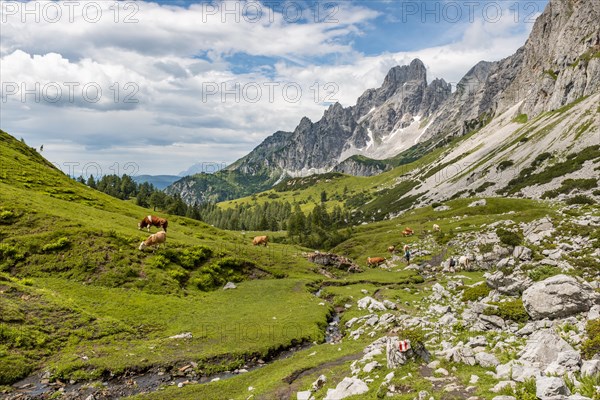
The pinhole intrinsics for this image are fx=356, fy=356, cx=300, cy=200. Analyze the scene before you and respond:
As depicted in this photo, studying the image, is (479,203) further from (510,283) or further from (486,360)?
(486,360)

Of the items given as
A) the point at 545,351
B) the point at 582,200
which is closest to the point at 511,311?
the point at 545,351

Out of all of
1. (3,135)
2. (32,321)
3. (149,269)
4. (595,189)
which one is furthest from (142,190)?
(595,189)

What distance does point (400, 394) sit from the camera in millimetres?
14148

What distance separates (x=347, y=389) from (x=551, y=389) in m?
8.14

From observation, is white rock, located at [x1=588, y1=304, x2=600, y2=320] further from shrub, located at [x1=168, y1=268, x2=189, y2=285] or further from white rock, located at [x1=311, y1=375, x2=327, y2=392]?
shrub, located at [x1=168, y1=268, x2=189, y2=285]

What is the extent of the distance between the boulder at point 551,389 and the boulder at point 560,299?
9.21 m

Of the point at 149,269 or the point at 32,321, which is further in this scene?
the point at 149,269

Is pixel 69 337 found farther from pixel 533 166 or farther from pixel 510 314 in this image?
pixel 533 166

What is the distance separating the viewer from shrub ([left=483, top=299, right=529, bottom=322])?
65.2ft

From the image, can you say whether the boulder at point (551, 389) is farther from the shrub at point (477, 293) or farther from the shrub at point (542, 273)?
the shrub at point (477, 293)

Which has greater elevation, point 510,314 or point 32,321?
point 510,314

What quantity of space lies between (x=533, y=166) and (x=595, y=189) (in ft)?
188

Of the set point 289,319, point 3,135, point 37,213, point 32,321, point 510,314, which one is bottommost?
point 289,319

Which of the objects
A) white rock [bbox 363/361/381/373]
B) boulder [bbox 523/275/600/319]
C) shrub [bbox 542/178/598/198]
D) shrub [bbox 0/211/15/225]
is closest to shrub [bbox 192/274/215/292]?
shrub [bbox 0/211/15/225]
